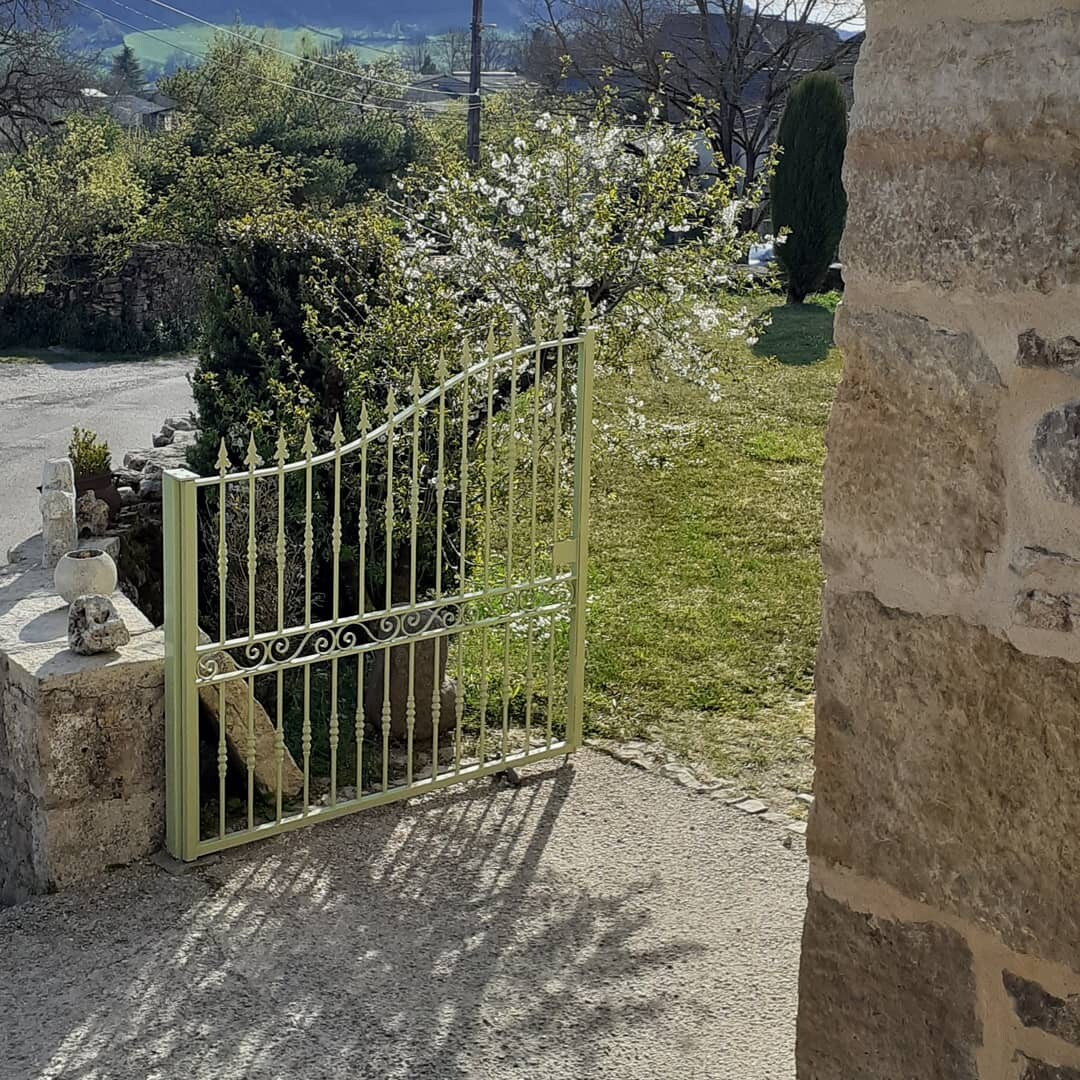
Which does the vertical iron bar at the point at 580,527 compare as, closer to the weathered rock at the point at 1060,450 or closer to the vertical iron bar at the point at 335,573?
the vertical iron bar at the point at 335,573

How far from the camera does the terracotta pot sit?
6.91m

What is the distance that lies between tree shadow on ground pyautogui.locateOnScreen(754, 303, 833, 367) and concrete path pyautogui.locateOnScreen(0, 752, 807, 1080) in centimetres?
1041

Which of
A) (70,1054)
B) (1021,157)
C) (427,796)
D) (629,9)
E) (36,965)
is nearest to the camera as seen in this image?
(1021,157)

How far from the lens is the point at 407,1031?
3.92 metres

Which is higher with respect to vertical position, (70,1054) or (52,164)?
(52,164)

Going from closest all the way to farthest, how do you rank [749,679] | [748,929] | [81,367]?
1. [748,929]
2. [749,679]
3. [81,367]

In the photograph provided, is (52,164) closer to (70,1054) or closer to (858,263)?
(70,1054)

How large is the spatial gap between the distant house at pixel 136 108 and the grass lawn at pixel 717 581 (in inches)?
920

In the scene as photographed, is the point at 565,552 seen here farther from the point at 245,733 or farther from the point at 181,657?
the point at 181,657

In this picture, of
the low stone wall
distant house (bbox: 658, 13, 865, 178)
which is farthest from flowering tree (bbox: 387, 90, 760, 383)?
distant house (bbox: 658, 13, 865, 178)

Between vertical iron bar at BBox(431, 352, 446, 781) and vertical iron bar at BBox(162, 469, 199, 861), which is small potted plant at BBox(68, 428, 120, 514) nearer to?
vertical iron bar at BBox(431, 352, 446, 781)

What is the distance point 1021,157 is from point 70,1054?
334 cm

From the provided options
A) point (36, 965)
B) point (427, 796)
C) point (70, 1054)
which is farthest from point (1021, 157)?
point (427, 796)

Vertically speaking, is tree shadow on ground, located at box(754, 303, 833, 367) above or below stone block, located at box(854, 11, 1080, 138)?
below
